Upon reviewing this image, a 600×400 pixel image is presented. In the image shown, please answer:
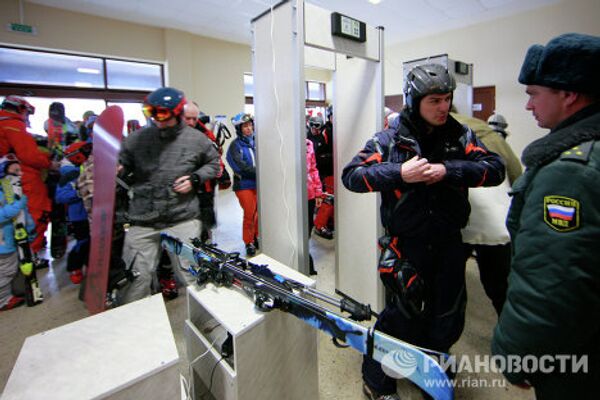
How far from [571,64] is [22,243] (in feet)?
10.6

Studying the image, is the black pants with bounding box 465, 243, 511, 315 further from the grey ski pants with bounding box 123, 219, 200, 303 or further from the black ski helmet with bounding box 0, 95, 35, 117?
the black ski helmet with bounding box 0, 95, 35, 117

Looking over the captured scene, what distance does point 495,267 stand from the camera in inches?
72.0

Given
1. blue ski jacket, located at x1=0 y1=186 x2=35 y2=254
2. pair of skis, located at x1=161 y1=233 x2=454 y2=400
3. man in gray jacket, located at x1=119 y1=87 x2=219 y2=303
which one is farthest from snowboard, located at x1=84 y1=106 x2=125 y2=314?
blue ski jacket, located at x1=0 y1=186 x2=35 y2=254

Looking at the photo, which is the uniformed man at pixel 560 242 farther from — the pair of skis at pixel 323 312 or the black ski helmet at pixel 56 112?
the black ski helmet at pixel 56 112

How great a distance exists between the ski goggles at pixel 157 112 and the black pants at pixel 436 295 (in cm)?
145

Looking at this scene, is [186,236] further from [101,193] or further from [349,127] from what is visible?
[349,127]

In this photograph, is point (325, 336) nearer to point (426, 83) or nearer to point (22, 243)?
point (426, 83)

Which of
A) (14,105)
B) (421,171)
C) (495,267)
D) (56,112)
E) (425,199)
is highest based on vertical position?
(56,112)

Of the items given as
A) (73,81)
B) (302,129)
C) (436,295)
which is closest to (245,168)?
(302,129)

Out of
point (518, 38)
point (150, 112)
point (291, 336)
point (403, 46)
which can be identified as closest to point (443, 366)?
point (291, 336)

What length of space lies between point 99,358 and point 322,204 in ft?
10.7

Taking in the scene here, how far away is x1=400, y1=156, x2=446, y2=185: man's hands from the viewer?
1.16 metres

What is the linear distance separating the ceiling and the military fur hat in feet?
16.7

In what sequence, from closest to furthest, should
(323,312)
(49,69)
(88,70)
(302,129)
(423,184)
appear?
1. (323,312)
2. (423,184)
3. (302,129)
4. (49,69)
5. (88,70)
